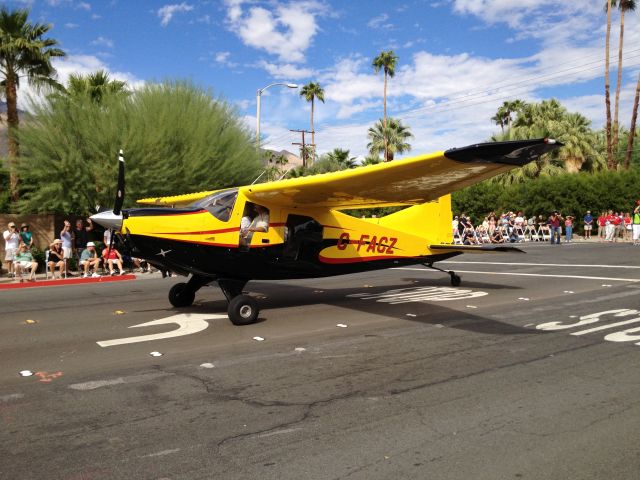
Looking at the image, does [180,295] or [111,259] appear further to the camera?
[111,259]

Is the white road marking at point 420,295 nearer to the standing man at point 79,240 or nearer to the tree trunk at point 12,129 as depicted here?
the standing man at point 79,240

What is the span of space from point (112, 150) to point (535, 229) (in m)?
26.7

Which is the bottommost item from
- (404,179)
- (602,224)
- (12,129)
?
(602,224)

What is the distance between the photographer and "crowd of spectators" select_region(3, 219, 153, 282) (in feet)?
50.8

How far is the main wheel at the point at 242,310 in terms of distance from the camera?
7945mm

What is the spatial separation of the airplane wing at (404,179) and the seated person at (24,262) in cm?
987

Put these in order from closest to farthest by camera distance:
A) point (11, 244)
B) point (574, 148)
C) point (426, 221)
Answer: point (426, 221)
point (11, 244)
point (574, 148)

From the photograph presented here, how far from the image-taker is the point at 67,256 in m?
16.5

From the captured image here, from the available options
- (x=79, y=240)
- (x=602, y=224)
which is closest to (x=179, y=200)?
(x=79, y=240)

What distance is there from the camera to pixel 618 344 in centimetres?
651

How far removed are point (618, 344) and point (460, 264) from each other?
1172cm

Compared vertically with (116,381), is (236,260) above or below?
above

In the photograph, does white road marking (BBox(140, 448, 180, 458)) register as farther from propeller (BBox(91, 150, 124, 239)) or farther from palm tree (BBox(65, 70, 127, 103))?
palm tree (BBox(65, 70, 127, 103))

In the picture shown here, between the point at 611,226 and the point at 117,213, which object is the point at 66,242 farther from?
the point at 611,226
